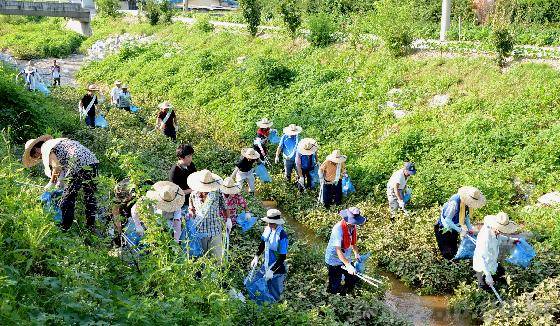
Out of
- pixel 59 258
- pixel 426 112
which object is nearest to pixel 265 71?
pixel 426 112

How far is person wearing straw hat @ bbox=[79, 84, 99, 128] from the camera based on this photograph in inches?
537

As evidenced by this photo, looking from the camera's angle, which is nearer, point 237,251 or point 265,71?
point 237,251

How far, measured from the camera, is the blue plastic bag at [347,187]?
1119 centimetres

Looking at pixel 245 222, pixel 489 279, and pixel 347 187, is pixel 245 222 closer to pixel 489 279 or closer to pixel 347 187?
pixel 347 187

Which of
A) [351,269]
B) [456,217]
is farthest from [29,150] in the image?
[456,217]

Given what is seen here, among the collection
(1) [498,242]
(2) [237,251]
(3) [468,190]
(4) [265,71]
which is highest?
(4) [265,71]

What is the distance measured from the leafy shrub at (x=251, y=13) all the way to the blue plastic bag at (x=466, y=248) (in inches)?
683

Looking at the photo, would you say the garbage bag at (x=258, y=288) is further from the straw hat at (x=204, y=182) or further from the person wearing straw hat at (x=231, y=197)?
the straw hat at (x=204, y=182)

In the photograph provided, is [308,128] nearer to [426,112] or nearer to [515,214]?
[426,112]

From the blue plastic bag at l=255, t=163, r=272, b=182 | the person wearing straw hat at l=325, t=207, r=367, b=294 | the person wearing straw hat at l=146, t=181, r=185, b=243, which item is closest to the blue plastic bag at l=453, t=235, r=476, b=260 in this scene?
the person wearing straw hat at l=325, t=207, r=367, b=294

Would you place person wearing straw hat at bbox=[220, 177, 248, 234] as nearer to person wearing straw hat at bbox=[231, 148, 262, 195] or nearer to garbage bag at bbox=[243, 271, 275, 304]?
garbage bag at bbox=[243, 271, 275, 304]

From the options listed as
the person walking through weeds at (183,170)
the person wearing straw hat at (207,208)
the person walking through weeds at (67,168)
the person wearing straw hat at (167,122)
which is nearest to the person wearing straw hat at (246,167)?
the person walking through weeds at (183,170)

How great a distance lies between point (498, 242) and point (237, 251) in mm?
3788

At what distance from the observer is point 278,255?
23.6ft
